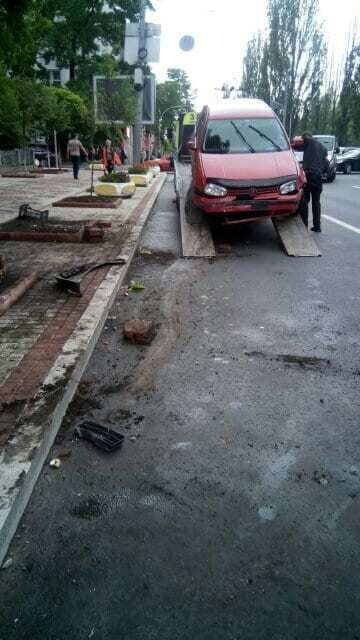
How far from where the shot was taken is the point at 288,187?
888 centimetres

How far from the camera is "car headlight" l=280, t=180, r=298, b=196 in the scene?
29.0ft

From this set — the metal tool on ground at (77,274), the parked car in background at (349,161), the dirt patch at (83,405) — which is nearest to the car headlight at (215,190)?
the metal tool on ground at (77,274)

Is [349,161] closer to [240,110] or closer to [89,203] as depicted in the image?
[89,203]

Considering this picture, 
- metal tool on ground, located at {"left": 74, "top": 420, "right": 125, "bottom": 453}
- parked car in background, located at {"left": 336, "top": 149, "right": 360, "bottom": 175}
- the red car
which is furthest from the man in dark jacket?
parked car in background, located at {"left": 336, "top": 149, "right": 360, "bottom": 175}

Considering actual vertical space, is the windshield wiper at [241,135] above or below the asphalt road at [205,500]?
above

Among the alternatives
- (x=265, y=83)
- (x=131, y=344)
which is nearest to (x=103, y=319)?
(x=131, y=344)

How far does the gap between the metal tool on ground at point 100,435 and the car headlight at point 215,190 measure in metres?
6.03

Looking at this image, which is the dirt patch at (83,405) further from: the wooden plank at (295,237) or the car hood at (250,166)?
the car hood at (250,166)

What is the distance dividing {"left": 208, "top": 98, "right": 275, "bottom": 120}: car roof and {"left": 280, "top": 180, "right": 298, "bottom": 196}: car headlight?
2.21 m

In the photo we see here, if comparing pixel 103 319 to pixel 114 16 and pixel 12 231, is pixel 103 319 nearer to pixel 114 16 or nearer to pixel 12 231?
pixel 12 231

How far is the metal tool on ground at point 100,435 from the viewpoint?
325 cm

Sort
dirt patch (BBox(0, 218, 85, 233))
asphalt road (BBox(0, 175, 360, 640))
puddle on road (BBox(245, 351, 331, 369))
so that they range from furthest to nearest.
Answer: dirt patch (BBox(0, 218, 85, 233)), puddle on road (BBox(245, 351, 331, 369)), asphalt road (BBox(0, 175, 360, 640))

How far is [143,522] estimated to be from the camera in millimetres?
2629

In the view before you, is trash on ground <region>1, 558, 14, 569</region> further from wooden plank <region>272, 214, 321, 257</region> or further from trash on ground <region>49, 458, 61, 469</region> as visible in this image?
wooden plank <region>272, 214, 321, 257</region>
